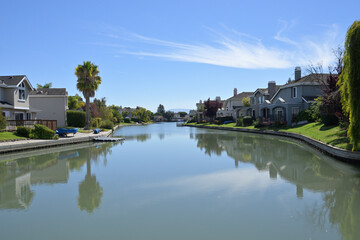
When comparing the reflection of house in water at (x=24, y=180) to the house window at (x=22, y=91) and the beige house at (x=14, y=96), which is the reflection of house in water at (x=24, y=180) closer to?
the beige house at (x=14, y=96)

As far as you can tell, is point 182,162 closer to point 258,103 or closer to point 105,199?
point 105,199

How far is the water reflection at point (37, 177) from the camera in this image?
29.9ft

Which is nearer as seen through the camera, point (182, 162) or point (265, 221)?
point (265, 221)

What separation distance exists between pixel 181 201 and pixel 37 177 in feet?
25.5

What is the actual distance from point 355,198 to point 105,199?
8.24 metres

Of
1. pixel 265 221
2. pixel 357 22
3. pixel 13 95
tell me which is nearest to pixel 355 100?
pixel 357 22

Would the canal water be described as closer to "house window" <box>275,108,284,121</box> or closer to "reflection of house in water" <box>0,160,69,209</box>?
"reflection of house in water" <box>0,160,69,209</box>

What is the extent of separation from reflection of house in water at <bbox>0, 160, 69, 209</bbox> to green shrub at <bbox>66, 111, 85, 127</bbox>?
99.1 ft

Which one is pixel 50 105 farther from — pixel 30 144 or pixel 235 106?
pixel 235 106

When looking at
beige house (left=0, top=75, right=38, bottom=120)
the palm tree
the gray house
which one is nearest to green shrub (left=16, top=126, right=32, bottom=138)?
beige house (left=0, top=75, right=38, bottom=120)

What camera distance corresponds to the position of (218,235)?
6340 mm

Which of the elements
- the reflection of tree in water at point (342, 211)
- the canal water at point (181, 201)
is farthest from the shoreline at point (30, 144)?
the reflection of tree in water at point (342, 211)

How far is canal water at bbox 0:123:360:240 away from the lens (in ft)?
21.8

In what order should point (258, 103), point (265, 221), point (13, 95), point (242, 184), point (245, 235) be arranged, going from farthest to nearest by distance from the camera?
point (258, 103), point (13, 95), point (242, 184), point (265, 221), point (245, 235)
